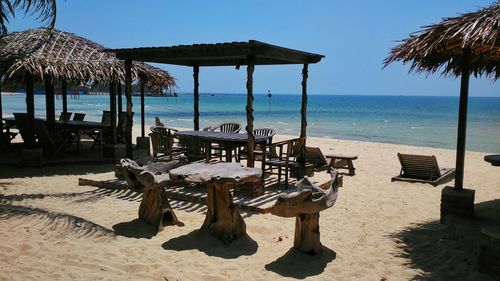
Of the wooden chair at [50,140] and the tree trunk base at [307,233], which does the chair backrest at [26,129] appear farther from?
the tree trunk base at [307,233]

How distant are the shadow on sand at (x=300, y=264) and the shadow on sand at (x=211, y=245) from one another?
429 mm

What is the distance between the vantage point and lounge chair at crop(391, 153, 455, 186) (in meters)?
8.82

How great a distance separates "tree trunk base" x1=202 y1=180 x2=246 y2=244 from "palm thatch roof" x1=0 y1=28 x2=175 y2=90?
5.80 metres

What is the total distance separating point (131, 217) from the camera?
5.78 meters

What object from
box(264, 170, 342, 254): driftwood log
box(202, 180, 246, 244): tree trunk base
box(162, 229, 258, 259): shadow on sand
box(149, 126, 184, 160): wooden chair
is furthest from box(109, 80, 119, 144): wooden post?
box(264, 170, 342, 254): driftwood log

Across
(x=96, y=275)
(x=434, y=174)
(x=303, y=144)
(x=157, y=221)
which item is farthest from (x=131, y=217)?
(x=434, y=174)

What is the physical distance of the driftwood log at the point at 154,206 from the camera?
516cm

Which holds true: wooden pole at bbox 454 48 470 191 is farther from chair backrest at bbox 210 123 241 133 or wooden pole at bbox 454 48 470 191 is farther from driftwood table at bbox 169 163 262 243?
chair backrest at bbox 210 123 241 133

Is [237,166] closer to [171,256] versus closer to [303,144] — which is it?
[171,256]

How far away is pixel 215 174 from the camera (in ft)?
15.6

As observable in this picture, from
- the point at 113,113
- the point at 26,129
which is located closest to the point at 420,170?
the point at 113,113

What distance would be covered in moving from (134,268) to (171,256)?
1.58 ft

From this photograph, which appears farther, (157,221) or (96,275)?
(157,221)

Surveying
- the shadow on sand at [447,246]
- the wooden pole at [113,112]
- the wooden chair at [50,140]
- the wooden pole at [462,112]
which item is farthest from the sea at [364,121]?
the wooden chair at [50,140]
